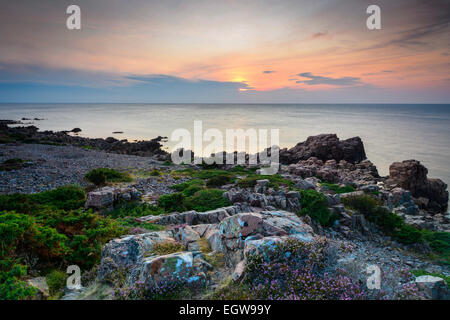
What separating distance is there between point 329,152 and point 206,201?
27.9m

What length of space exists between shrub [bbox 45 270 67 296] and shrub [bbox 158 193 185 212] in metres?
6.24

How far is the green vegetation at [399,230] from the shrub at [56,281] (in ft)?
41.3

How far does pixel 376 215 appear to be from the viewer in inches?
459

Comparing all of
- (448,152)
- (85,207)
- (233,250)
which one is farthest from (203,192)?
(448,152)

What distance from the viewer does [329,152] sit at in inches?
1346

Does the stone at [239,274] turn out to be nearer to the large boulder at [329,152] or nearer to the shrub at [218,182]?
the shrub at [218,182]

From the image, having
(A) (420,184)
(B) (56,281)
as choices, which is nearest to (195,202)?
(B) (56,281)

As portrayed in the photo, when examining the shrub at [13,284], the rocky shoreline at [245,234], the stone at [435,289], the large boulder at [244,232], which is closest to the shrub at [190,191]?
the rocky shoreline at [245,234]

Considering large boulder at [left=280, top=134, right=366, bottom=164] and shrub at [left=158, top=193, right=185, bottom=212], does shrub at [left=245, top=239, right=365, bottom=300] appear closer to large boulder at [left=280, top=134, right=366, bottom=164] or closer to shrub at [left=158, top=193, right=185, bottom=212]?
shrub at [left=158, top=193, right=185, bottom=212]

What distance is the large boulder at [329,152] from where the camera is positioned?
33.3 metres

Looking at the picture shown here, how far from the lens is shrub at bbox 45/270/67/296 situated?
510cm

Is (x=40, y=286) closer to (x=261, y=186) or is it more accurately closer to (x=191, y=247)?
(x=191, y=247)
